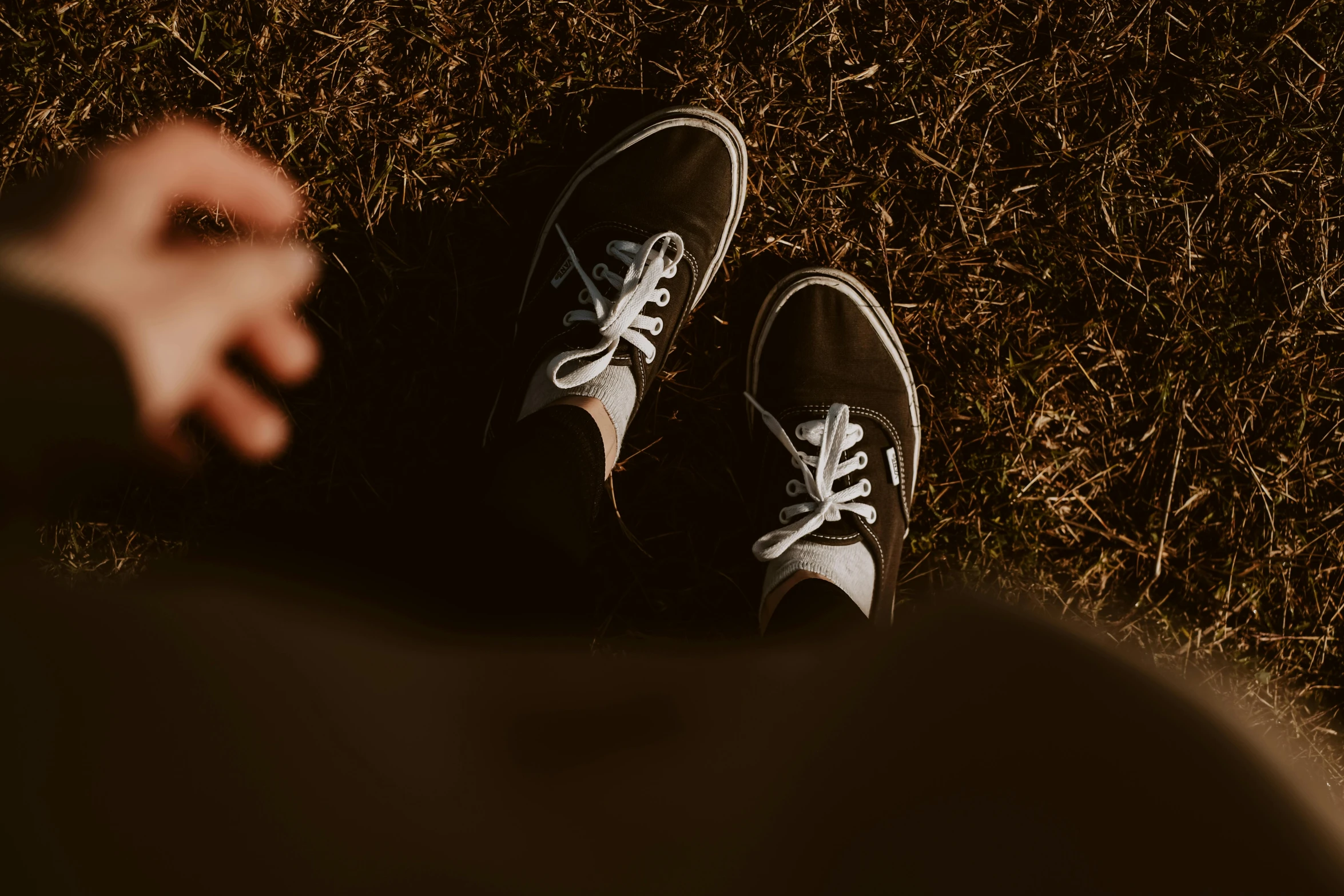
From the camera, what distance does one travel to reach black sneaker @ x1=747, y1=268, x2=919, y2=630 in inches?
64.4

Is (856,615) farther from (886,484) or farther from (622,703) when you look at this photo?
(622,703)

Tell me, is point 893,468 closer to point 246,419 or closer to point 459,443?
point 459,443

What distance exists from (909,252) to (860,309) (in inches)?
6.6

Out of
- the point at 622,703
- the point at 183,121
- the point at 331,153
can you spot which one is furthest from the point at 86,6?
the point at 622,703

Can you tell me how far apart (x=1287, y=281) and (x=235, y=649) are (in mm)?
2240

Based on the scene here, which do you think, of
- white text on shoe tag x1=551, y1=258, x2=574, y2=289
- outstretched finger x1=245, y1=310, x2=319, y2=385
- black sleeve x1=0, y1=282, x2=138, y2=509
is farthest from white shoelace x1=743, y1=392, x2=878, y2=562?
black sleeve x1=0, y1=282, x2=138, y2=509

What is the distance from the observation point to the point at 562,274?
1.66m

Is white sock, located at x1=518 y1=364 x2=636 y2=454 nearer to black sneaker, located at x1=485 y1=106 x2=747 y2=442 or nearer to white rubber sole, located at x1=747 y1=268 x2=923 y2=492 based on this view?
black sneaker, located at x1=485 y1=106 x2=747 y2=442

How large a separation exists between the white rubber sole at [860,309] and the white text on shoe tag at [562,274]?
43 cm

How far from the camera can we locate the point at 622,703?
120 cm

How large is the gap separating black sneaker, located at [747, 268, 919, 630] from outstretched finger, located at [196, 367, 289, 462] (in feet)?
3.58

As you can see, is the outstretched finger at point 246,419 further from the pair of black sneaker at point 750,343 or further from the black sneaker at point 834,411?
the black sneaker at point 834,411

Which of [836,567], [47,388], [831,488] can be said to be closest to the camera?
[47,388]

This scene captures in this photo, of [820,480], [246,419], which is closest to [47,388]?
[246,419]
